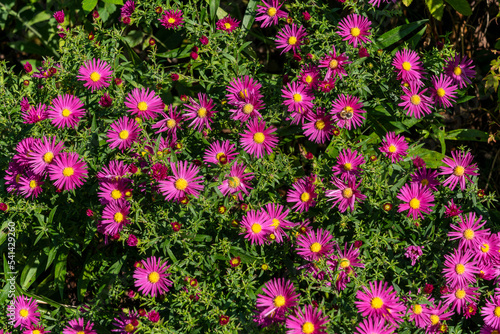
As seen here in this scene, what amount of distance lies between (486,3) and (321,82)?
1812 mm

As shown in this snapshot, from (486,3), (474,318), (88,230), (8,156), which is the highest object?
(486,3)

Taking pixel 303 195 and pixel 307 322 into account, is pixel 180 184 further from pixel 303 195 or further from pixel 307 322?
pixel 307 322

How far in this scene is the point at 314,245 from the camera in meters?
2.30

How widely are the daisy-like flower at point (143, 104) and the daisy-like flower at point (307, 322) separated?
1.23m

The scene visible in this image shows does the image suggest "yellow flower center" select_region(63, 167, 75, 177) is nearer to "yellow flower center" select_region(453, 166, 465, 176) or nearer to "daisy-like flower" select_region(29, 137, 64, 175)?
"daisy-like flower" select_region(29, 137, 64, 175)

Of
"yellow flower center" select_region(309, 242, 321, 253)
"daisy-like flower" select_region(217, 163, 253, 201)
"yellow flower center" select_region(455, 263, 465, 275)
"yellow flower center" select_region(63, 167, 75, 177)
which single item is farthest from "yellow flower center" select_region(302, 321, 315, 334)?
"yellow flower center" select_region(63, 167, 75, 177)

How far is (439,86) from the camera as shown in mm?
2625

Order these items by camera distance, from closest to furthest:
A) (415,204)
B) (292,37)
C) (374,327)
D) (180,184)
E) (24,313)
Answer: (374,327)
(180,184)
(415,204)
(24,313)
(292,37)

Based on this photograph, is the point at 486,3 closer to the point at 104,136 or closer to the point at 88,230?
the point at 104,136

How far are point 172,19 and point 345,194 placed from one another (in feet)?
4.25

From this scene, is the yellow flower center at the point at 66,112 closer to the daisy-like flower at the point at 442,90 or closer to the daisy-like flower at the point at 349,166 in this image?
the daisy-like flower at the point at 349,166

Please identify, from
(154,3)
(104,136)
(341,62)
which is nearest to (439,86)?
(341,62)

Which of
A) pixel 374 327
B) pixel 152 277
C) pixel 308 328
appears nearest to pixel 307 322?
pixel 308 328

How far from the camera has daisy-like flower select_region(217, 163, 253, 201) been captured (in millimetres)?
2305
